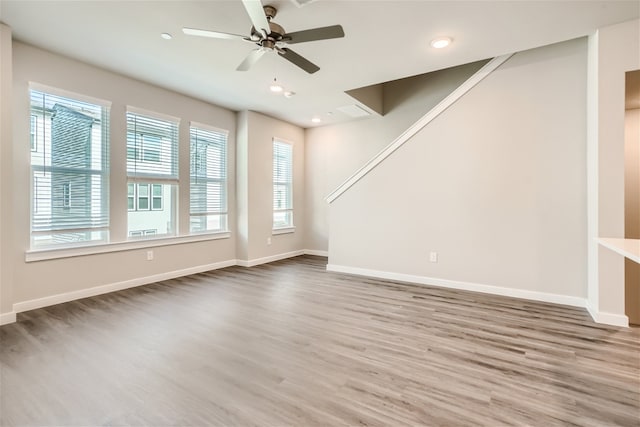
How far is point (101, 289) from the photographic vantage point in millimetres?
3756

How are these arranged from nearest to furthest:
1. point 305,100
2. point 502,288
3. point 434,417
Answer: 1. point 434,417
2. point 502,288
3. point 305,100

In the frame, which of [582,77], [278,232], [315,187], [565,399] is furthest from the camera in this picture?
[315,187]

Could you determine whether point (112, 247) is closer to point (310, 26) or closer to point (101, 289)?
point (101, 289)

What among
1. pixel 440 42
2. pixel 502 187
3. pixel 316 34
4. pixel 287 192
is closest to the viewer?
pixel 316 34

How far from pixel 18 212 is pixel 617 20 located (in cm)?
621

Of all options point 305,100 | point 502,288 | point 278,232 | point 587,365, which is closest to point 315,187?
point 278,232

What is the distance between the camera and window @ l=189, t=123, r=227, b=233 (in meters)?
4.89

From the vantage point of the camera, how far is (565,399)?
5.72 ft

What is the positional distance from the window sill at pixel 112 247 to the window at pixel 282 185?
1407mm

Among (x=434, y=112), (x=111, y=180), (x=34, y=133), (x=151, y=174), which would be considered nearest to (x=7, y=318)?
(x=111, y=180)

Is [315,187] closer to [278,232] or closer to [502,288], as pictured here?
[278,232]

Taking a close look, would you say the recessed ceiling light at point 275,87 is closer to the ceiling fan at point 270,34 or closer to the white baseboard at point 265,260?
the ceiling fan at point 270,34

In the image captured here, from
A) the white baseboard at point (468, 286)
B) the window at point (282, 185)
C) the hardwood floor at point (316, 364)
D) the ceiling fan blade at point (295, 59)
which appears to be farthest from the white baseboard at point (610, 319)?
the window at point (282, 185)

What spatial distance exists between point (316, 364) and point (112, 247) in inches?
129
